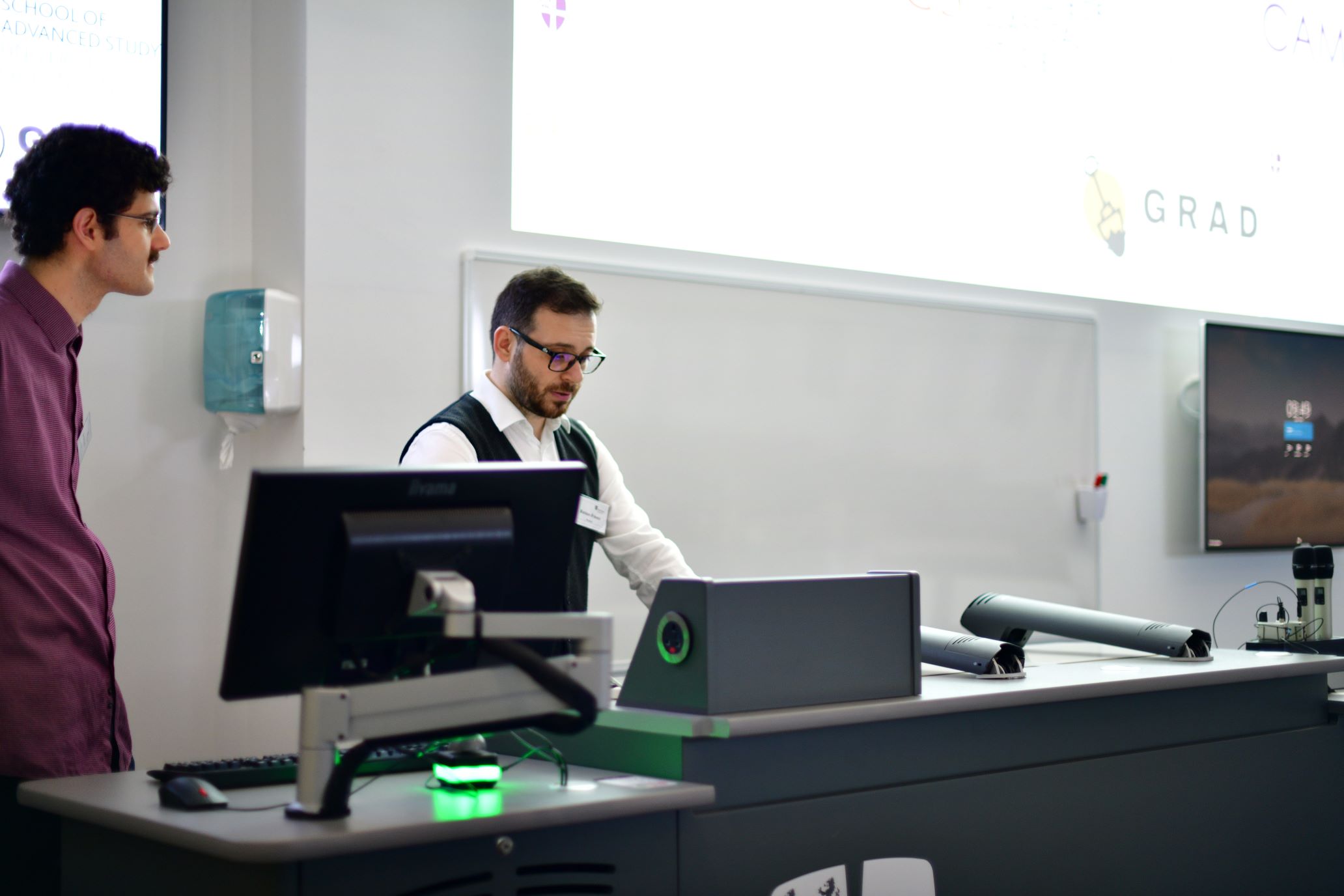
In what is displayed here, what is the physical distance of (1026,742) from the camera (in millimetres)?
2172

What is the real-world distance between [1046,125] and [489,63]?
200 centimetres

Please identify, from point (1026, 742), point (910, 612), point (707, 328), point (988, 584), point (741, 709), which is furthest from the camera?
point (988, 584)

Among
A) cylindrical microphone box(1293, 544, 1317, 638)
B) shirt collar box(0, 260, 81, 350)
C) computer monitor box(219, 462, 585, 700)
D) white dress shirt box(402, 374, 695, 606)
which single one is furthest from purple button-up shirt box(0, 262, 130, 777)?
cylindrical microphone box(1293, 544, 1317, 638)

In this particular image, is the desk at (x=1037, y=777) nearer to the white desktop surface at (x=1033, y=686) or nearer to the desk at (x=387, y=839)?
the white desktop surface at (x=1033, y=686)

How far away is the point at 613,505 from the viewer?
2.79 meters

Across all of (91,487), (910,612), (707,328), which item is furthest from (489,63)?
(910,612)

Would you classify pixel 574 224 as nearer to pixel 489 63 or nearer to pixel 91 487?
pixel 489 63

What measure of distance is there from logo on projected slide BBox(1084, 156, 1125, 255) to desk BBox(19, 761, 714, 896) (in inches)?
130

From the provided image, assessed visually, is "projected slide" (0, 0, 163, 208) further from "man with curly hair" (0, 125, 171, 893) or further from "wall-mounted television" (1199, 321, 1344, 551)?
"wall-mounted television" (1199, 321, 1344, 551)

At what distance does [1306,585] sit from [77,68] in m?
3.08

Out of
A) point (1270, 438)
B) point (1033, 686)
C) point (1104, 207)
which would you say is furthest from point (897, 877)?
point (1270, 438)

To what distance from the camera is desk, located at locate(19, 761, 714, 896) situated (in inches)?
55.7

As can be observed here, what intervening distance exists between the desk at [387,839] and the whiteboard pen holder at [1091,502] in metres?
2.94

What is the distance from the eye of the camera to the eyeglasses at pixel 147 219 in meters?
2.01
